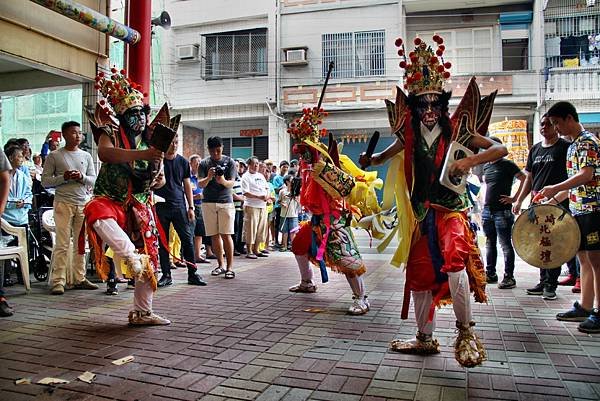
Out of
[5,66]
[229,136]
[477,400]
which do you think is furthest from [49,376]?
[229,136]

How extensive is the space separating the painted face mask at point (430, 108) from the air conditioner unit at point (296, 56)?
15.9m

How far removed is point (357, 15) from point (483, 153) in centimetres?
1693

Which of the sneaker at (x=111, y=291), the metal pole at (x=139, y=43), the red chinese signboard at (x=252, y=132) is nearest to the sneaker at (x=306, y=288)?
the sneaker at (x=111, y=291)

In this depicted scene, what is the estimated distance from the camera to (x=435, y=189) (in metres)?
3.65

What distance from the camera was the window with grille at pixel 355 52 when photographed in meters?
18.9

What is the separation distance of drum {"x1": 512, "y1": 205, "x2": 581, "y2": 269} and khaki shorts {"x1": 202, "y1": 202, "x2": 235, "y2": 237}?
419 cm

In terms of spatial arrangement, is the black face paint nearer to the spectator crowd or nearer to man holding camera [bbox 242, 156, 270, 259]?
the spectator crowd

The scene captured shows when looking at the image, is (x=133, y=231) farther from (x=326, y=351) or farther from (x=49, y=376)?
(x=326, y=351)

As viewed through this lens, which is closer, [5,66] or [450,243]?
[450,243]

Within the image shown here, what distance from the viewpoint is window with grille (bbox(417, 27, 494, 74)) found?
18.8 meters

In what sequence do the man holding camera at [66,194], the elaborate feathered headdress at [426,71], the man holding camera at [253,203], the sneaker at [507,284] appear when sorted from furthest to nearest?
the man holding camera at [253,203] → the sneaker at [507,284] → the man holding camera at [66,194] → the elaborate feathered headdress at [426,71]

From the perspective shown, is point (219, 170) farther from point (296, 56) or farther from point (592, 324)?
point (296, 56)

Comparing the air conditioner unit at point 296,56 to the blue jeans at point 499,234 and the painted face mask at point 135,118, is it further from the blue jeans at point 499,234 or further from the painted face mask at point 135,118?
the painted face mask at point 135,118

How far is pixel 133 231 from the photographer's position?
460 cm
